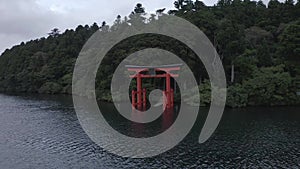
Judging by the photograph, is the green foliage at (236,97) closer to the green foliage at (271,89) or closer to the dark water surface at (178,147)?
the green foliage at (271,89)

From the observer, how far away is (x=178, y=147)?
17719mm

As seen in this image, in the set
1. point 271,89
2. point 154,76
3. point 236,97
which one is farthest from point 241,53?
point 154,76

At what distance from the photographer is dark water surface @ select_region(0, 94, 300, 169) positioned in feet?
48.8

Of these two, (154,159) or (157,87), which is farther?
(157,87)

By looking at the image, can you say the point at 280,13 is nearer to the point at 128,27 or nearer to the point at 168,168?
the point at 128,27

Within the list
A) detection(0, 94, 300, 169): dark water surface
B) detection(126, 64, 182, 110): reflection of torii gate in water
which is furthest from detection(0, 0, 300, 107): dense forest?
detection(0, 94, 300, 169): dark water surface

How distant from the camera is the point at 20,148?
17766 mm

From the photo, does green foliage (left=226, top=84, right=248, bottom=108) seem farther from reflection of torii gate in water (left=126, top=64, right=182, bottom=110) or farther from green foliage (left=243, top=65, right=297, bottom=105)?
reflection of torii gate in water (left=126, top=64, right=182, bottom=110)

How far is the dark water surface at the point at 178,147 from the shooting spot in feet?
48.8

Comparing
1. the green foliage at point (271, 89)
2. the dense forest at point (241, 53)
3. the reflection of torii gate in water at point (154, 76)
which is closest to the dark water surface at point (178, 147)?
the reflection of torii gate in water at point (154, 76)

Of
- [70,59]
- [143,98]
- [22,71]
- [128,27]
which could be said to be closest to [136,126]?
[143,98]

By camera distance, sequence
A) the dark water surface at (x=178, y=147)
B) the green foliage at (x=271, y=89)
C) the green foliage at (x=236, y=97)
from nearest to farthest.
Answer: the dark water surface at (x=178, y=147) < the green foliage at (x=236, y=97) < the green foliage at (x=271, y=89)

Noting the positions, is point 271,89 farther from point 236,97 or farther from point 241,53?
point 241,53

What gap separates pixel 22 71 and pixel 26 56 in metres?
5.34
